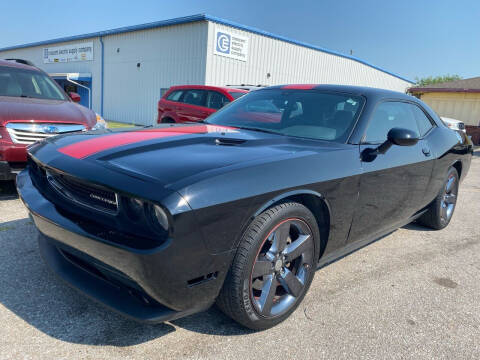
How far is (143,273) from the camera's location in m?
1.65

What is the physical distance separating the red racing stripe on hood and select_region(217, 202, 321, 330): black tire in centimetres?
96

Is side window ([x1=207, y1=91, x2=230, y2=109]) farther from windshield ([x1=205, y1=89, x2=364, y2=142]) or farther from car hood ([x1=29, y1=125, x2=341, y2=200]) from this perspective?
car hood ([x1=29, y1=125, x2=341, y2=200])

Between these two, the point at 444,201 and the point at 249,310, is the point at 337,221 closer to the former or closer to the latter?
the point at 249,310

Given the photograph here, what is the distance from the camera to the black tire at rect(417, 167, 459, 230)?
4074mm

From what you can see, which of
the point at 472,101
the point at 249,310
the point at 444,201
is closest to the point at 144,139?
the point at 249,310

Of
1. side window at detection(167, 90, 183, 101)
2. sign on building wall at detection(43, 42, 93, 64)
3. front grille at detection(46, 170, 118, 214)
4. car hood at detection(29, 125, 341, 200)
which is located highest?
sign on building wall at detection(43, 42, 93, 64)

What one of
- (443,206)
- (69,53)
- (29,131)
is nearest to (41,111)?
(29,131)

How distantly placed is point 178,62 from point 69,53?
1038 centimetres

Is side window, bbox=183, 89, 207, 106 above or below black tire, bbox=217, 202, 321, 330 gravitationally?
above

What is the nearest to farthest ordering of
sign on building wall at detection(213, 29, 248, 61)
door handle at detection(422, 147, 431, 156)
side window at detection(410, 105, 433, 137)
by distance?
door handle at detection(422, 147, 431, 156), side window at detection(410, 105, 433, 137), sign on building wall at detection(213, 29, 248, 61)

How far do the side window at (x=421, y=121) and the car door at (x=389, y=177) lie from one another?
0.13 feet

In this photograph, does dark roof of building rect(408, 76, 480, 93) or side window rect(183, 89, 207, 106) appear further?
dark roof of building rect(408, 76, 480, 93)

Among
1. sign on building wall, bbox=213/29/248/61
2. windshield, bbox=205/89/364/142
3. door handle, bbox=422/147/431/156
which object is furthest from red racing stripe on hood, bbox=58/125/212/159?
sign on building wall, bbox=213/29/248/61

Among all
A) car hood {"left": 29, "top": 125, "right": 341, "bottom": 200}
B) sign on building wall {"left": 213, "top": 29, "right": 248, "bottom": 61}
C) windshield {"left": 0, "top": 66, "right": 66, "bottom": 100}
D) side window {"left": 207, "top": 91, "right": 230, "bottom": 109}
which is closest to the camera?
car hood {"left": 29, "top": 125, "right": 341, "bottom": 200}
